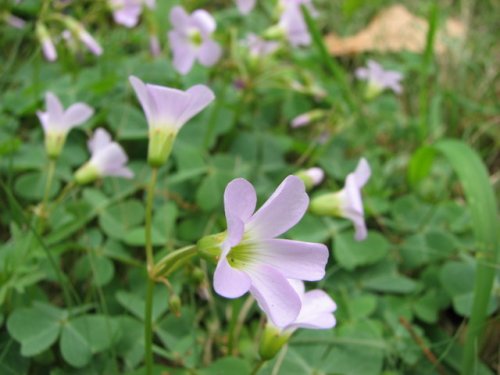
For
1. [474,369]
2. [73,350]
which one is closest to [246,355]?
[73,350]

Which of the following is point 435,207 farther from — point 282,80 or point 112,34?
point 112,34

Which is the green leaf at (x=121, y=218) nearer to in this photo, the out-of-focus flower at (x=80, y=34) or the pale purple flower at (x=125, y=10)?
the out-of-focus flower at (x=80, y=34)

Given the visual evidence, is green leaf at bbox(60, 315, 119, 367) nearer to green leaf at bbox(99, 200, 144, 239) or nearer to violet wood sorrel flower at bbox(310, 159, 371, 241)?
green leaf at bbox(99, 200, 144, 239)

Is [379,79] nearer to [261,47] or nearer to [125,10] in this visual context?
[261,47]

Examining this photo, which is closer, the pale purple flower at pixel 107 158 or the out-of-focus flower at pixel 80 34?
the pale purple flower at pixel 107 158

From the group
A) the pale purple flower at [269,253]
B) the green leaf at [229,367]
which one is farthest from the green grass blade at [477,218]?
the pale purple flower at [269,253]

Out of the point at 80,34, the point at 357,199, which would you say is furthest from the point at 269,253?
the point at 80,34
